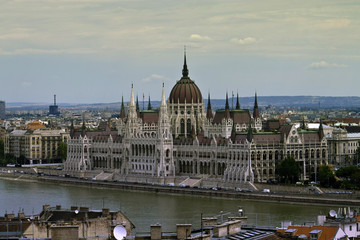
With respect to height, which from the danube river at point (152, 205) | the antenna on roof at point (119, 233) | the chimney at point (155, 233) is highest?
the antenna on roof at point (119, 233)

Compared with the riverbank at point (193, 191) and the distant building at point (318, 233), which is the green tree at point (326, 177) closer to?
the riverbank at point (193, 191)

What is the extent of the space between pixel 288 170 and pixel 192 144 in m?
15.2

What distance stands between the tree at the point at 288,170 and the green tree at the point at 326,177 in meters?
2.91

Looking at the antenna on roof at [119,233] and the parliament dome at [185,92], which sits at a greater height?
the parliament dome at [185,92]

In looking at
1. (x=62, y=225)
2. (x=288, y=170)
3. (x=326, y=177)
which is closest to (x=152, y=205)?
(x=288, y=170)

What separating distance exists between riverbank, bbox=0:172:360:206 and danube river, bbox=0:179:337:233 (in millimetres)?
1052

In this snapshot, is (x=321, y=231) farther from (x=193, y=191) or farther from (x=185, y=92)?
(x=185, y=92)

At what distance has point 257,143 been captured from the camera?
9269 cm

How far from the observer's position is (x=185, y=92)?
109 meters

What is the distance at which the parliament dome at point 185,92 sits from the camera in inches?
4304

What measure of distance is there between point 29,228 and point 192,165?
69168mm

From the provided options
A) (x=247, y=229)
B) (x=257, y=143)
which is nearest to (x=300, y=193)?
A: (x=257, y=143)

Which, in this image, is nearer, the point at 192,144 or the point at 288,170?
the point at 288,170

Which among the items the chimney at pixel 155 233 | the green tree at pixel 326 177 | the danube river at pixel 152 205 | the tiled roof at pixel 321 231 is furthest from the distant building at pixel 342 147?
the chimney at pixel 155 233
